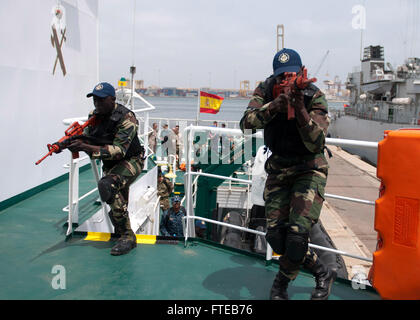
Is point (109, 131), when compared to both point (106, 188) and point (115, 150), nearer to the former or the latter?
point (115, 150)

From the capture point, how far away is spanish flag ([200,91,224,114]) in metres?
10.3

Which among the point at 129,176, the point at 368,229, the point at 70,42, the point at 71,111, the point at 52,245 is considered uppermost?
the point at 70,42

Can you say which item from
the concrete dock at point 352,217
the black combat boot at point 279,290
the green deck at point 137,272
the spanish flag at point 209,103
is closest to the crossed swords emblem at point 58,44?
the green deck at point 137,272

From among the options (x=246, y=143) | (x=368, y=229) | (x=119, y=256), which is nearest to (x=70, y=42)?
(x=246, y=143)

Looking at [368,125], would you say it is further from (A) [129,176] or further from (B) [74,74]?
(A) [129,176]

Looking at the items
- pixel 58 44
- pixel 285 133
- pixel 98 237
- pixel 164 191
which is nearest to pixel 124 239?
pixel 98 237

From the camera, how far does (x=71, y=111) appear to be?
23.0 feet

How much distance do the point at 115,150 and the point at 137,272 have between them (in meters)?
1.08

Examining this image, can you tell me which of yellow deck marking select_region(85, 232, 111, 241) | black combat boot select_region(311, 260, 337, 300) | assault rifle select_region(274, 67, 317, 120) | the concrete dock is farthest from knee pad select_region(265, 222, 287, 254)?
the concrete dock

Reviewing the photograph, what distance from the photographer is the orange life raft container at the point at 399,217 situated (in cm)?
218

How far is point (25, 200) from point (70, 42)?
3.10 meters

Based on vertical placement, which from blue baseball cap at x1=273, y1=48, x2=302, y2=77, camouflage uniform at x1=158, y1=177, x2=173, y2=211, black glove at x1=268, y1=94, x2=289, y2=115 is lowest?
camouflage uniform at x1=158, y1=177, x2=173, y2=211

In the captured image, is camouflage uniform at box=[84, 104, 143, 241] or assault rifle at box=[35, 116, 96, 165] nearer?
assault rifle at box=[35, 116, 96, 165]

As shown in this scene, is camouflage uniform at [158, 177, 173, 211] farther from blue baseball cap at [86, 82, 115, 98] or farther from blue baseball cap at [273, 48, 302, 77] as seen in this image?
blue baseball cap at [273, 48, 302, 77]
